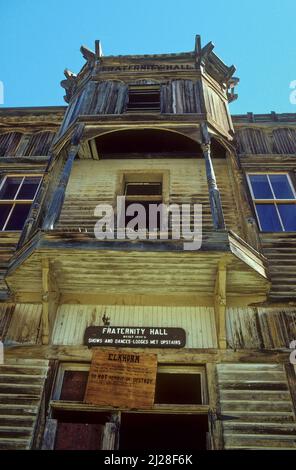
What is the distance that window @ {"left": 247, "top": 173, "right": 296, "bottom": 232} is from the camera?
836 centimetres

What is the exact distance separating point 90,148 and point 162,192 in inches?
85.8

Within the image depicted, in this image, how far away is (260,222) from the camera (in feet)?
27.6

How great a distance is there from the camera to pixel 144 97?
10.8 metres

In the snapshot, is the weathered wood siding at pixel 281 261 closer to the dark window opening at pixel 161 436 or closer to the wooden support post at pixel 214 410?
the wooden support post at pixel 214 410

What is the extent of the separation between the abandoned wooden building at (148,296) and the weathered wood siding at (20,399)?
17mm

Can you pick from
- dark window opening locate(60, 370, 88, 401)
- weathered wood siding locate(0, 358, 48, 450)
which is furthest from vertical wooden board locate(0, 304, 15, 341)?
dark window opening locate(60, 370, 88, 401)

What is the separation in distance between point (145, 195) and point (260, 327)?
3957mm

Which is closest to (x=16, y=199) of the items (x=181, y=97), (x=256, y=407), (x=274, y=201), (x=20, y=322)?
(x=20, y=322)

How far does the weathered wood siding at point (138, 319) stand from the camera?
6.29 m

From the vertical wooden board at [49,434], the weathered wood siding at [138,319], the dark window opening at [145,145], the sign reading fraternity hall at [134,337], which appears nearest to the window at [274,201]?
the dark window opening at [145,145]

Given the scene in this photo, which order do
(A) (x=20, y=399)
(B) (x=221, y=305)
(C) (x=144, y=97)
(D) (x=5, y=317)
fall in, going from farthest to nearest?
(C) (x=144, y=97) → (D) (x=5, y=317) → (B) (x=221, y=305) → (A) (x=20, y=399)

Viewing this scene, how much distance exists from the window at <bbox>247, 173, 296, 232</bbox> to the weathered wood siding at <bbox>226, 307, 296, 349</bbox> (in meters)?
2.17

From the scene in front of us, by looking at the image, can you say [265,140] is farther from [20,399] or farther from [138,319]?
[20,399]
